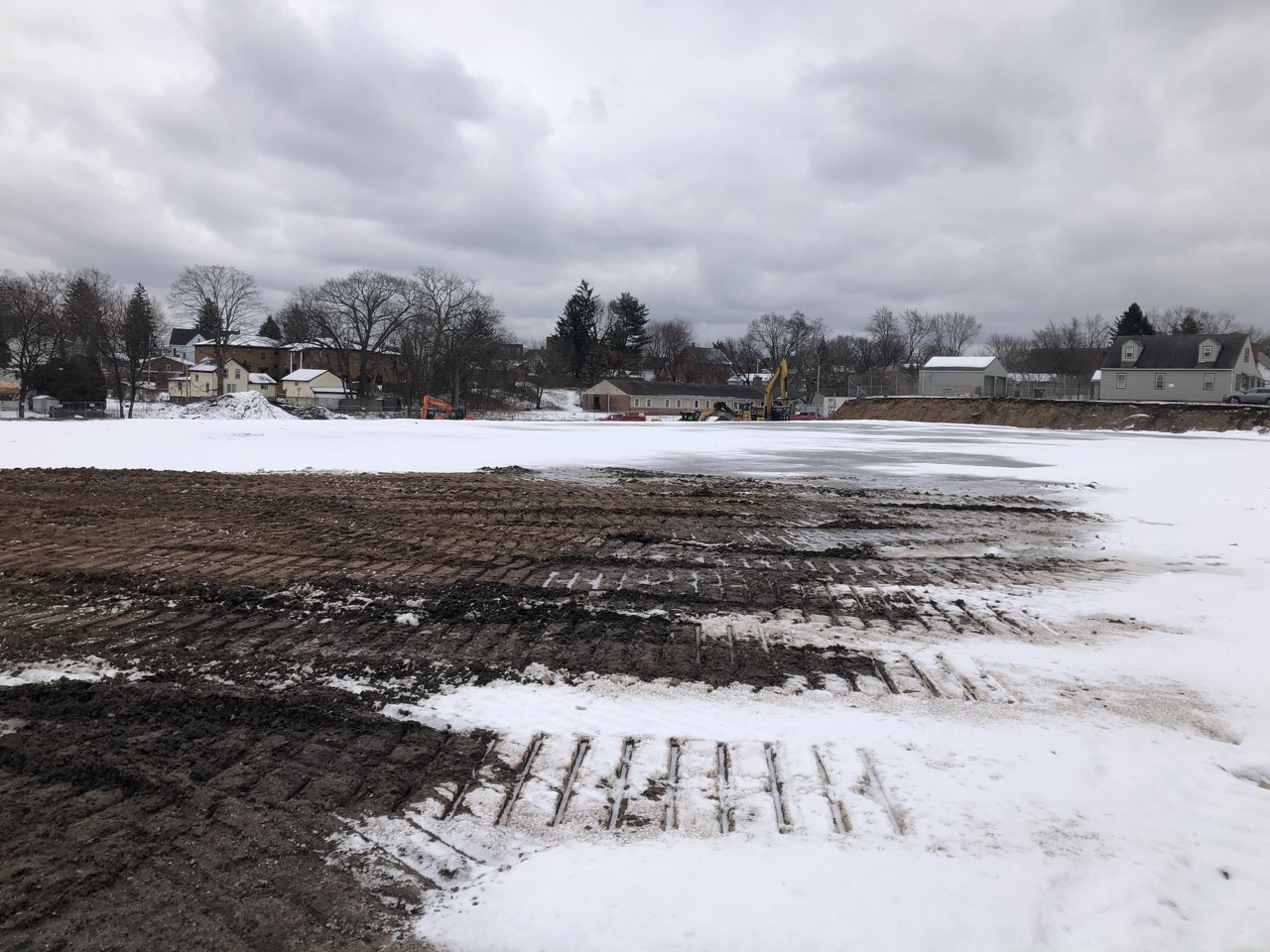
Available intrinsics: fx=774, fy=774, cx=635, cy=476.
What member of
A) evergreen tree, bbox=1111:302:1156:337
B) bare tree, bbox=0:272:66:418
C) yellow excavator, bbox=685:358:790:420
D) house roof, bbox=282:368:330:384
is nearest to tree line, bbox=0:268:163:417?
bare tree, bbox=0:272:66:418

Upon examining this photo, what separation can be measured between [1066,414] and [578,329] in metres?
65.5

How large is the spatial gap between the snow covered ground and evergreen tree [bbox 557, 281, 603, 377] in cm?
9555

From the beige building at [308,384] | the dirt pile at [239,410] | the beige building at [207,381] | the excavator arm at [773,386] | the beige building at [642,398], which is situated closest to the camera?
the dirt pile at [239,410]

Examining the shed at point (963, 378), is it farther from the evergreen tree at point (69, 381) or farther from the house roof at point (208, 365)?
the house roof at point (208, 365)

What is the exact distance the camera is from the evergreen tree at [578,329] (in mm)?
99875

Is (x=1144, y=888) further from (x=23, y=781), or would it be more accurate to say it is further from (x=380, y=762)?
(x=23, y=781)

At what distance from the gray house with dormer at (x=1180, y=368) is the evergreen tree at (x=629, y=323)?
2241 inches

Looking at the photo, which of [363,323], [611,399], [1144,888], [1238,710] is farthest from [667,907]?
Answer: [611,399]

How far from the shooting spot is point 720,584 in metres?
6.62

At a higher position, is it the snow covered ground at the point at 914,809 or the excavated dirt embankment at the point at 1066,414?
the excavated dirt embankment at the point at 1066,414

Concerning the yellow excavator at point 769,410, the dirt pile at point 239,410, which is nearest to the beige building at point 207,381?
the dirt pile at point 239,410

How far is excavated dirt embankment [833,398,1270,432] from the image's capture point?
1528 inches

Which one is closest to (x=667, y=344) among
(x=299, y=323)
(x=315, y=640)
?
(x=299, y=323)

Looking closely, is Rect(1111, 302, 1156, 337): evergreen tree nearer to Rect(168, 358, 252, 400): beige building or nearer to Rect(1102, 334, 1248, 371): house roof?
Rect(1102, 334, 1248, 371): house roof
